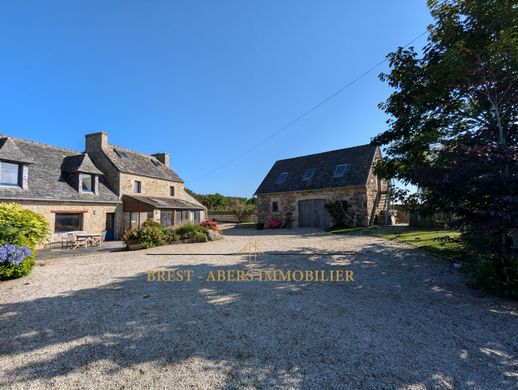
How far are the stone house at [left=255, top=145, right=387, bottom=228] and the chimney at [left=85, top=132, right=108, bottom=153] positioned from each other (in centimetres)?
1251

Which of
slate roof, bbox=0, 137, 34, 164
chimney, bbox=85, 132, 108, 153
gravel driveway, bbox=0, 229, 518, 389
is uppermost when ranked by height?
chimney, bbox=85, 132, 108, 153

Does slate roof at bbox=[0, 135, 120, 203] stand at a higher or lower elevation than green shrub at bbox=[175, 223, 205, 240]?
higher

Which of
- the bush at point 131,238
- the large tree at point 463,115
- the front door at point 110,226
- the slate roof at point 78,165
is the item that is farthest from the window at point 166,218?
the large tree at point 463,115

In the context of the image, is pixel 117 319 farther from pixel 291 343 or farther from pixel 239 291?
pixel 291 343

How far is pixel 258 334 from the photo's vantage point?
12.2 ft

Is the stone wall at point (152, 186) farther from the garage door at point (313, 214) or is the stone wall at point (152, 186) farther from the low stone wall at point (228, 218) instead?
the garage door at point (313, 214)

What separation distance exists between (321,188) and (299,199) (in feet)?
7.13

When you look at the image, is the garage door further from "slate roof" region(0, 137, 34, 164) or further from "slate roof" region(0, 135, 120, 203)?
"slate roof" region(0, 137, 34, 164)

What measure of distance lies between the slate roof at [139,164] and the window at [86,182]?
184 cm

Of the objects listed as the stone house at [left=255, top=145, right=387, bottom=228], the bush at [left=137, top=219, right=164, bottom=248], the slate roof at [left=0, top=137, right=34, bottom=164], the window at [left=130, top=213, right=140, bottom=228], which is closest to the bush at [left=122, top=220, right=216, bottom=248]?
the bush at [left=137, top=219, right=164, bottom=248]

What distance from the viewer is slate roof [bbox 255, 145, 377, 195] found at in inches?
793

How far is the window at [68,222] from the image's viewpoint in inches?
581

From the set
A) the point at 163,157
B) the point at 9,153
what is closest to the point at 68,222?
the point at 9,153

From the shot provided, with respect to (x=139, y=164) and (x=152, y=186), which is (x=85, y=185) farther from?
(x=139, y=164)
